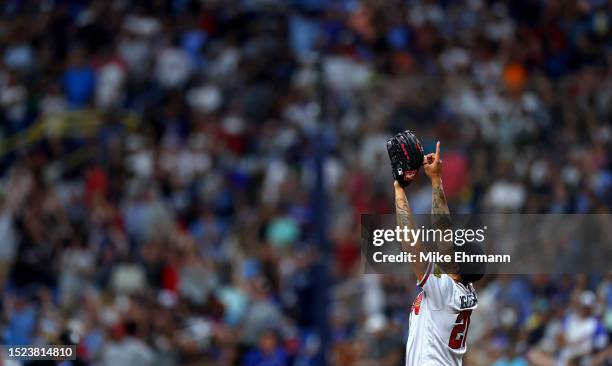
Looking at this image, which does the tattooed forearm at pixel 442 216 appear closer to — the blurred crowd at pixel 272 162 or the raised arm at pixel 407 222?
the raised arm at pixel 407 222

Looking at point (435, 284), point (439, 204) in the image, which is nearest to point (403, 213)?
point (439, 204)

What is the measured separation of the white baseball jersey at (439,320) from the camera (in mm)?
7066

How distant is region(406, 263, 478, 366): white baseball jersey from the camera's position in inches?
278

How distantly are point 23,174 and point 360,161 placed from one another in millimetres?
4758

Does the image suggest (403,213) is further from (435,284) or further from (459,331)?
(459,331)

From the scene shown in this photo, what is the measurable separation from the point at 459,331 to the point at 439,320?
0.54ft

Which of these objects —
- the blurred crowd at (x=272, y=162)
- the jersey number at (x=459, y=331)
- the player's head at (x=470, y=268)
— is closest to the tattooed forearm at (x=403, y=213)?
the player's head at (x=470, y=268)

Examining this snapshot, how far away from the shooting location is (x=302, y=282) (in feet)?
45.3

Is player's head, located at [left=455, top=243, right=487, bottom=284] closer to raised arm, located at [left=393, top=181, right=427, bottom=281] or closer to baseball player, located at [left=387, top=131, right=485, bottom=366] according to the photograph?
baseball player, located at [left=387, top=131, right=485, bottom=366]

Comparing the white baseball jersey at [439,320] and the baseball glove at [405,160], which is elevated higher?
the baseball glove at [405,160]

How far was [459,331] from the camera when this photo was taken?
721 centimetres

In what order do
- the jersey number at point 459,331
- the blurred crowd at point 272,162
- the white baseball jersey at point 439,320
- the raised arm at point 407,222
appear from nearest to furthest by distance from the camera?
the raised arm at point 407,222, the white baseball jersey at point 439,320, the jersey number at point 459,331, the blurred crowd at point 272,162

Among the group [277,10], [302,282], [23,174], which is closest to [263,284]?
[302,282]

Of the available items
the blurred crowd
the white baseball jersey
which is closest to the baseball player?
the white baseball jersey
